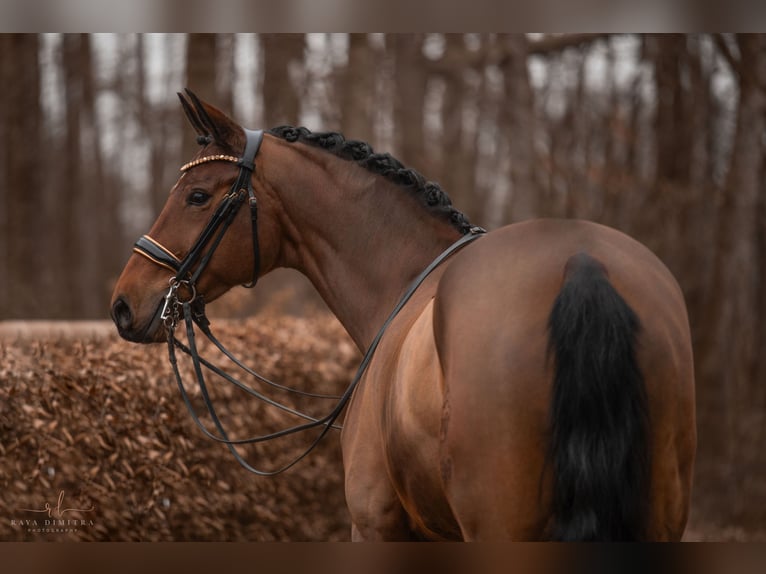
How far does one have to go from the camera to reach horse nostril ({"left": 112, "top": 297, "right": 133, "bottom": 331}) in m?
3.35

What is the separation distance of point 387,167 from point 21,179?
5597 mm

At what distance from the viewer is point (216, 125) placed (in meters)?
3.35

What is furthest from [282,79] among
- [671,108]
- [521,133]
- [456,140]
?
[671,108]

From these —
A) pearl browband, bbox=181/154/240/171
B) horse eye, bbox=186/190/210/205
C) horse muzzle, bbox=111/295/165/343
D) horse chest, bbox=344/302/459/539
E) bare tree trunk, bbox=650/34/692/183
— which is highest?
bare tree trunk, bbox=650/34/692/183

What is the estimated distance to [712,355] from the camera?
6.68 m

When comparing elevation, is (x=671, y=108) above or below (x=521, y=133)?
above

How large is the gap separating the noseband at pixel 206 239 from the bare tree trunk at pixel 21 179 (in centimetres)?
454

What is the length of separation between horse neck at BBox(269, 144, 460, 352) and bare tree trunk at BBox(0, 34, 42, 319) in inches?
188

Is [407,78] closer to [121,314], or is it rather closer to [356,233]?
[356,233]

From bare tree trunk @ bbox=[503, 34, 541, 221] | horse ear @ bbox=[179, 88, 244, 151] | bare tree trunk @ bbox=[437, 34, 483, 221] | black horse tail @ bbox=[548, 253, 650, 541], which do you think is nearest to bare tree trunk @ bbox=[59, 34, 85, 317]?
bare tree trunk @ bbox=[437, 34, 483, 221]

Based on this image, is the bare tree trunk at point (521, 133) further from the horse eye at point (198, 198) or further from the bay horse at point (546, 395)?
the bay horse at point (546, 395)

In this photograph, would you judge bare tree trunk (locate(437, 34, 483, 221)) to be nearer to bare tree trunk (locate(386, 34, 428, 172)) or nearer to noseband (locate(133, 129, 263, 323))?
bare tree trunk (locate(386, 34, 428, 172))

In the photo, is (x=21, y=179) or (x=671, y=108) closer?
(x=671, y=108)

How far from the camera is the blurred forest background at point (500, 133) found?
20.9ft
